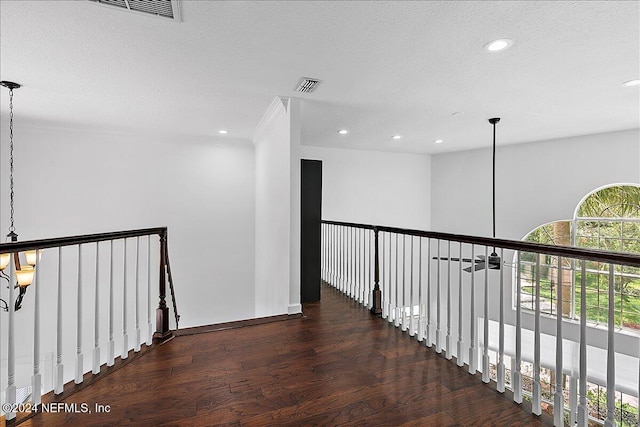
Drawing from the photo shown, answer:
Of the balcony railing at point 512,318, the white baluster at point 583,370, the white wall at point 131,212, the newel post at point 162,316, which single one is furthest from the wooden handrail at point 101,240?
the white baluster at point 583,370

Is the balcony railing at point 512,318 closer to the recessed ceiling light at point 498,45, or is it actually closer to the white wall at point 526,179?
the white wall at point 526,179

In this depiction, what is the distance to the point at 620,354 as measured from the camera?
5.18 meters

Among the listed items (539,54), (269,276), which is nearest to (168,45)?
(539,54)

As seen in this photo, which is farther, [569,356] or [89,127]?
[569,356]

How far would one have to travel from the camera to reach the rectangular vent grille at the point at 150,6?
194 cm

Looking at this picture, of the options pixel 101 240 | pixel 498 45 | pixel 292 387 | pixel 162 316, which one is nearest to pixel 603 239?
pixel 498 45

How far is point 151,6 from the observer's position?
198cm

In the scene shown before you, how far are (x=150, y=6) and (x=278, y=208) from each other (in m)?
2.54

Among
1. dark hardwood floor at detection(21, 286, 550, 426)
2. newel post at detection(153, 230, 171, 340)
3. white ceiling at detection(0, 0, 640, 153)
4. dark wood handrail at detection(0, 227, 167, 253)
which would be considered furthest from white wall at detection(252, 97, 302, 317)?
dark wood handrail at detection(0, 227, 167, 253)

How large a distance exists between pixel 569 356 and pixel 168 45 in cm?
760

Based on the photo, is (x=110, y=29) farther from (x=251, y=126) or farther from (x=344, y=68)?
(x=251, y=126)

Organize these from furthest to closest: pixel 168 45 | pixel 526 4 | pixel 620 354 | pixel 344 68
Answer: pixel 620 354 → pixel 344 68 → pixel 168 45 → pixel 526 4

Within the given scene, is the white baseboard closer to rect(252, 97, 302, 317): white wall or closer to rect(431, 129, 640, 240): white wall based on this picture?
rect(252, 97, 302, 317): white wall

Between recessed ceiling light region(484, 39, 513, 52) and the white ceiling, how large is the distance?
61 millimetres
